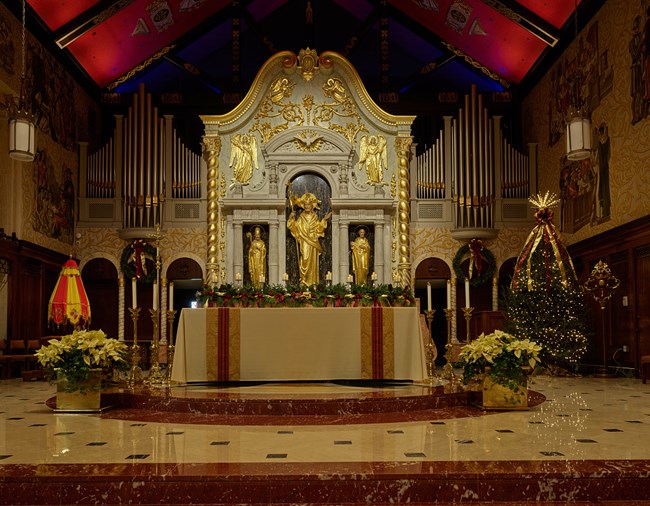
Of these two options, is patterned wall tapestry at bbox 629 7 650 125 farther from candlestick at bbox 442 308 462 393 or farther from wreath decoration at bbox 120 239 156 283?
wreath decoration at bbox 120 239 156 283

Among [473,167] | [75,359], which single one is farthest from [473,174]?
[75,359]

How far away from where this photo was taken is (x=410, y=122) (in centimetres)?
1511

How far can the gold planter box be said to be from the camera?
7.34m

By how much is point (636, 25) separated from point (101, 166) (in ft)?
34.5

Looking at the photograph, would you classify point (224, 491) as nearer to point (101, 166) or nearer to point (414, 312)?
point (414, 312)

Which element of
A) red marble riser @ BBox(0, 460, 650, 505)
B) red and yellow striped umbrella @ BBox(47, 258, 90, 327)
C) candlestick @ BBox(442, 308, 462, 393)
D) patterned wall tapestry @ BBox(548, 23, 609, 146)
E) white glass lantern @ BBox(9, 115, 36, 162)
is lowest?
red marble riser @ BBox(0, 460, 650, 505)

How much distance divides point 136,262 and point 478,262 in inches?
276

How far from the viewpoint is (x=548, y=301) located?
39.9ft

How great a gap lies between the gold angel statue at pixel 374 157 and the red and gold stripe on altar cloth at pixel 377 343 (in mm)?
6629

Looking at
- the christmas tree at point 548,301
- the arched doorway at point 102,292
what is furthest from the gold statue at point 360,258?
the arched doorway at point 102,292

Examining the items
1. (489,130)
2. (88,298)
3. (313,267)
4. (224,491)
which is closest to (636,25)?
(489,130)

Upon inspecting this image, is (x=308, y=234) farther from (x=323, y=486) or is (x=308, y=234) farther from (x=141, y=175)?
(x=323, y=486)

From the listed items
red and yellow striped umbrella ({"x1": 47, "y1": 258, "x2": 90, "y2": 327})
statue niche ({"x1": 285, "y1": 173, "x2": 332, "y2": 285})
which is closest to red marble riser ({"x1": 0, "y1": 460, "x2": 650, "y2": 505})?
red and yellow striped umbrella ({"x1": 47, "y1": 258, "x2": 90, "y2": 327})

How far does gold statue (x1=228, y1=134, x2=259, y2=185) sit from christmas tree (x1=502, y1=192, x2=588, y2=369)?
5.68m
